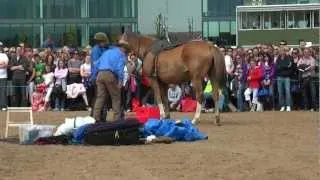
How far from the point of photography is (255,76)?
75.5ft

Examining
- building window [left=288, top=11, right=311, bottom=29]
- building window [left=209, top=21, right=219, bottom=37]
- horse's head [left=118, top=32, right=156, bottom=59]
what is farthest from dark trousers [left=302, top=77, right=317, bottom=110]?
building window [left=288, top=11, right=311, bottom=29]

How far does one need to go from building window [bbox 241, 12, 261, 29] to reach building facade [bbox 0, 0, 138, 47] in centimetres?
1779

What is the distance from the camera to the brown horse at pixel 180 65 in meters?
16.8

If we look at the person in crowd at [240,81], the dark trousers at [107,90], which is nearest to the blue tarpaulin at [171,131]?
the dark trousers at [107,90]

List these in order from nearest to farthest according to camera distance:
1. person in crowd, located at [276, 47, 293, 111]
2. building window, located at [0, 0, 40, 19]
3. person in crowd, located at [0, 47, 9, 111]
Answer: person in crowd, located at [276, 47, 293, 111], person in crowd, located at [0, 47, 9, 111], building window, located at [0, 0, 40, 19]

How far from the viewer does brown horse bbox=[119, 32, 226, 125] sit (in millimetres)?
16828

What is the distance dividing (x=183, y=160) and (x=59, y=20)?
1556 inches

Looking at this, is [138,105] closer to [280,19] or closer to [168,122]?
[168,122]

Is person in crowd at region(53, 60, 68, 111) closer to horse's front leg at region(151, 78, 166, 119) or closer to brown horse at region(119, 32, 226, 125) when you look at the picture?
brown horse at region(119, 32, 226, 125)

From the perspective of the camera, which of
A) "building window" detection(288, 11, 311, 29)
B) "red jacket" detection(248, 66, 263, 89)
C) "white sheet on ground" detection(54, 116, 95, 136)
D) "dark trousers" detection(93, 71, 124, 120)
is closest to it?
"white sheet on ground" detection(54, 116, 95, 136)

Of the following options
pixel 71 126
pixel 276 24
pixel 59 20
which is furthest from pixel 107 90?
pixel 276 24

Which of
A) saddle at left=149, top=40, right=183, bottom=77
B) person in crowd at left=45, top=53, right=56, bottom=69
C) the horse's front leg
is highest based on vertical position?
saddle at left=149, top=40, right=183, bottom=77

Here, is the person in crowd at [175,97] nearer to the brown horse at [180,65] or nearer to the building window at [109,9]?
the brown horse at [180,65]

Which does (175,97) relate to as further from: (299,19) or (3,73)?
(299,19)
